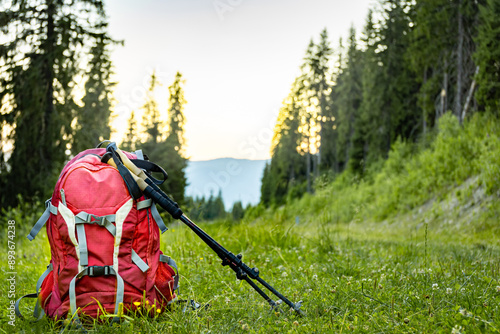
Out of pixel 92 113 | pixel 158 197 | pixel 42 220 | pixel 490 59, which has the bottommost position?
pixel 42 220

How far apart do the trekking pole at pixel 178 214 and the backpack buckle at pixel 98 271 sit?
22.4 inches

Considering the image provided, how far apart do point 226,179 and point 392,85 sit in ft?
66.3

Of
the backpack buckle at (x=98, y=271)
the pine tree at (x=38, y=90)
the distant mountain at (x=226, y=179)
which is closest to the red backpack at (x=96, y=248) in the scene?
the backpack buckle at (x=98, y=271)

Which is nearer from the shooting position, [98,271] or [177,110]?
[98,271]

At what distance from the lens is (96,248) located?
282 cm

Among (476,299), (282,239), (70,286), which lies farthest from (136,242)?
(282,239)

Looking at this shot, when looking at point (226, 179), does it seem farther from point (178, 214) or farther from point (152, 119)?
point (152, 119)

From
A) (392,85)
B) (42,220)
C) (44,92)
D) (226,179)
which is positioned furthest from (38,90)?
(392,85)

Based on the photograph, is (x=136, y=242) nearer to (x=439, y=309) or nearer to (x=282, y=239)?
(x=439, y=309)

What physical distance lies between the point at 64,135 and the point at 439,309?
43.4 ft

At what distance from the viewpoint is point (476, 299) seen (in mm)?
2957

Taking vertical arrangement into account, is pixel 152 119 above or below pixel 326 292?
above

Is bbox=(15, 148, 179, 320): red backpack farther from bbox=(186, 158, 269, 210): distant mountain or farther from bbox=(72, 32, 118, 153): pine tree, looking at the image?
bbox=(72, 32, 118, 153): pine tree

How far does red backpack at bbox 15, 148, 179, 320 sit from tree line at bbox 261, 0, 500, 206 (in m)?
4.17
